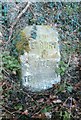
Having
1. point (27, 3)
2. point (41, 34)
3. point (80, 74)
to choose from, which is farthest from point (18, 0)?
point (80, 74)

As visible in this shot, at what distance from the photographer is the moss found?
12.6ft

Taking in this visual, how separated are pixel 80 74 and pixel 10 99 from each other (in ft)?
2.49

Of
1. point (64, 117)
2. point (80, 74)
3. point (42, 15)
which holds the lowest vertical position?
point (64, 117)

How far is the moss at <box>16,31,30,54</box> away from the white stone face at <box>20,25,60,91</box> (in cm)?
3

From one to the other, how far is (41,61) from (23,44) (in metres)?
0.25

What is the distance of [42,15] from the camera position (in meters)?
3.96

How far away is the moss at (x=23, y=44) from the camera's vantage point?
3844 millimetres

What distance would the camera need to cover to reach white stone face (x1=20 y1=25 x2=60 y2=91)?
378 centimetres

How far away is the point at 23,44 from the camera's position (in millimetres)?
3857

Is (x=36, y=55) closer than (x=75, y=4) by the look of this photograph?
Yes

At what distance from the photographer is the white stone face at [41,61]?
378cm

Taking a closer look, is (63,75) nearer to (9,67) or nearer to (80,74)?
(80,74)

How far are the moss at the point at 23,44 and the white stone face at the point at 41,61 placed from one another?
3 cm

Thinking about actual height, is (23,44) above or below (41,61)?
above
